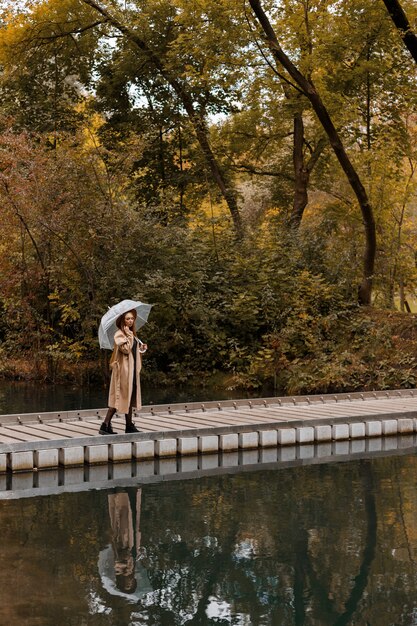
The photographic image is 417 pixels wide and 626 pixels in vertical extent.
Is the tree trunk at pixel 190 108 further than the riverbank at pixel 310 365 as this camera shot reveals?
Yes

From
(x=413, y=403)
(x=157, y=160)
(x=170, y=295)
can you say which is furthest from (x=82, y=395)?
(x=157, y=160)

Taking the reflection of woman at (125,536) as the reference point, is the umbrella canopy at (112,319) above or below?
above

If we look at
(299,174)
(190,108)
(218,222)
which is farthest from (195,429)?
(190,108)

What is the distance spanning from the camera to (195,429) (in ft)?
32.9

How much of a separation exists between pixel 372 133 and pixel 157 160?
21.7 feet

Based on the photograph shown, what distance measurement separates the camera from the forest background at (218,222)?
61.5ft

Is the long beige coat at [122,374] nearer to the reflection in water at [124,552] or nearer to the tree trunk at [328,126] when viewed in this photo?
the reflection in water at [124,552]

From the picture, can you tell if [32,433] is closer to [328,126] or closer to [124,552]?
[124,552]

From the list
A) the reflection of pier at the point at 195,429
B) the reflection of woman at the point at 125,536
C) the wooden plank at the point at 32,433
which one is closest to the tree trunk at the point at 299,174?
the reflection of pier at the point at 195,429

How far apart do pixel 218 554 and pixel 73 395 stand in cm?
1170

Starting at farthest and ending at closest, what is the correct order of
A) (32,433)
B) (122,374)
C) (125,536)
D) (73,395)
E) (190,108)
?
1. (190,108)
2. (73,395)
3. (32,433)
4. (122,374)
5. (125,536)

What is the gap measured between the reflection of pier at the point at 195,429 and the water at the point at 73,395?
356cm

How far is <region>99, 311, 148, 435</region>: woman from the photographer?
9.22m

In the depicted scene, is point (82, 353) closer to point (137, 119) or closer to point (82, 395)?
point (82, 395)
